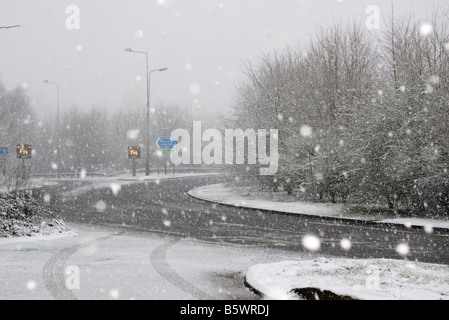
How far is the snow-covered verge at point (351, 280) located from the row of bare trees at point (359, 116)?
891 cm

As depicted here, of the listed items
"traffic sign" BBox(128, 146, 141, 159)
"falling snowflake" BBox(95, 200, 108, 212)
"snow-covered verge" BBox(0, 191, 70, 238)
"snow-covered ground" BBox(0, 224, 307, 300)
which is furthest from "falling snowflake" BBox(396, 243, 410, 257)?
"traffic sign" BBox(128, 146, 141, 159)

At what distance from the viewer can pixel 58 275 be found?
8.20m

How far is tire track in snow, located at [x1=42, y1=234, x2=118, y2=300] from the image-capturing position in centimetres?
699

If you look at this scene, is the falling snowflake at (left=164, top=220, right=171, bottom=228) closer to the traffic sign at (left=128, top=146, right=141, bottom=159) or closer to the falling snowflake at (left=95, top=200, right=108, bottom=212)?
the falling snowflake at (left=95, top=200, right=108, bottom=212)

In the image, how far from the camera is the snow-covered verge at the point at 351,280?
686 centimetres

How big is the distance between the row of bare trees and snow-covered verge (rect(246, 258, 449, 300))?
891cm

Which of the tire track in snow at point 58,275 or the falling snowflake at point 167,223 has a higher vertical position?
the tire track in snow at point 58,275

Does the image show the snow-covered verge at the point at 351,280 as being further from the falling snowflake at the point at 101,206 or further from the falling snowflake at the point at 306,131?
the falling snowflake at the point at 306,131

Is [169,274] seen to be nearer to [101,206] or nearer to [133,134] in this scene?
[101,206]

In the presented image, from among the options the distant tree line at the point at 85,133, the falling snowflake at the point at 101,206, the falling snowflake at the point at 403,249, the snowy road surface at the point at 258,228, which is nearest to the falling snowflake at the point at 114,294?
the snowy road surface at the point at 258,228

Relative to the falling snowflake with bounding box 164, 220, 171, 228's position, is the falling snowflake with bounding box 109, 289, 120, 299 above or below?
above

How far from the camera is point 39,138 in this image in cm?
9131
